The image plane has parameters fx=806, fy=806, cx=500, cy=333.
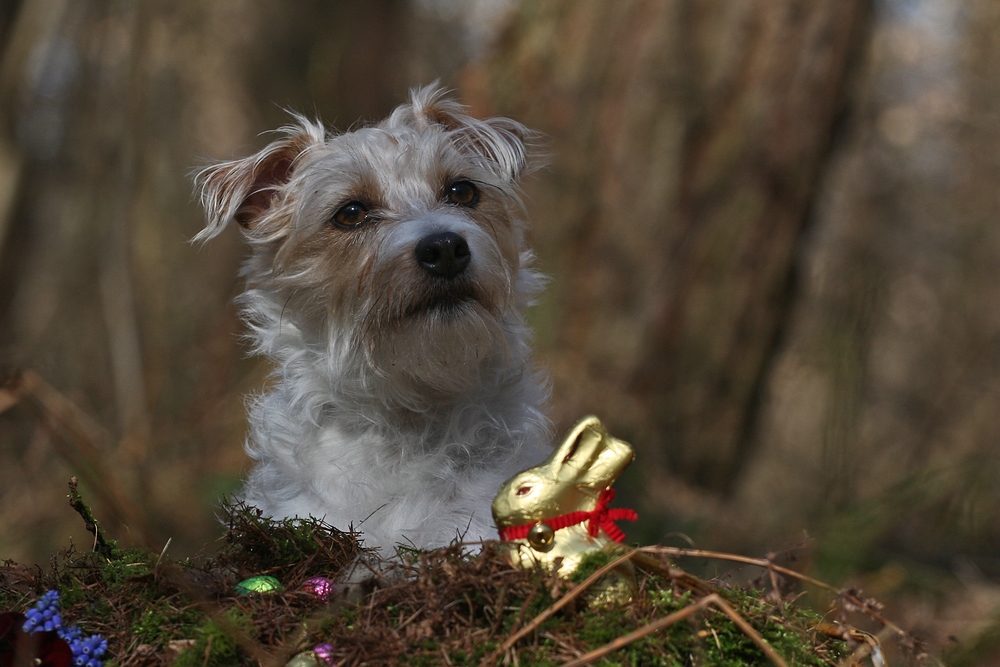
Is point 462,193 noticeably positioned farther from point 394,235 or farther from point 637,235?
point 637,235

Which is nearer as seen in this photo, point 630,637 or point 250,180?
point 630,637

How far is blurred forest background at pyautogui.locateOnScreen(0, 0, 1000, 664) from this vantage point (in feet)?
24.0

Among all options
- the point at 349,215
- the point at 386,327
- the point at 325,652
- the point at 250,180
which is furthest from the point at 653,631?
the point at 250,180

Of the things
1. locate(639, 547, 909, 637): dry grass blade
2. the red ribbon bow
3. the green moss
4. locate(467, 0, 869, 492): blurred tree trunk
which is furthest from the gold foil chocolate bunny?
locate(467, 0, 869, 492): blurred tree trunk

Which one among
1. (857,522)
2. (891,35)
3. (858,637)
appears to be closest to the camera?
(858,637)

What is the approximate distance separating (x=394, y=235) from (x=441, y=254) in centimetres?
27

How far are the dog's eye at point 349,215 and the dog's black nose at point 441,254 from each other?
56 centimetres

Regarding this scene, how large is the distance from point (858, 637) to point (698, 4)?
253 inches

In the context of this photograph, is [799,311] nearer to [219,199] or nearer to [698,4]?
[698,4]

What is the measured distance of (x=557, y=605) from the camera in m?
1.80

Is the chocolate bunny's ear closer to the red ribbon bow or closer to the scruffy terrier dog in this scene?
the red ribbon bow

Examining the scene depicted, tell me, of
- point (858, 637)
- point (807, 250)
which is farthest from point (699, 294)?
point (858, 637)

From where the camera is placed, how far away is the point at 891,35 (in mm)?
11492

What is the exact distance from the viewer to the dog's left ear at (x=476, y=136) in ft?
13.5
